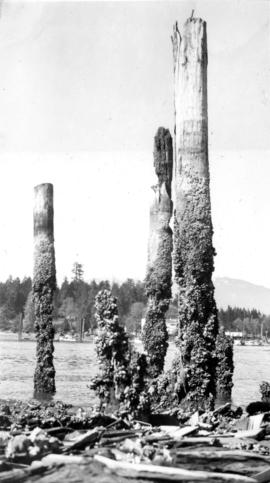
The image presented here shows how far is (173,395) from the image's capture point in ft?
39.6

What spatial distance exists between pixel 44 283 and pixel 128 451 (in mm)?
13185

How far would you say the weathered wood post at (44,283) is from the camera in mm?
19219

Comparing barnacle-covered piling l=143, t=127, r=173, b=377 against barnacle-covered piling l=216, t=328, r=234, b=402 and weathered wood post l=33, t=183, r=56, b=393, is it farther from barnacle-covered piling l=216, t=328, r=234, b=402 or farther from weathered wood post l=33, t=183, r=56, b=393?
weathered wood post l=33, t=183, r=56, b=393

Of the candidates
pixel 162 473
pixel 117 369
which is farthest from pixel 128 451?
pixel 117 369

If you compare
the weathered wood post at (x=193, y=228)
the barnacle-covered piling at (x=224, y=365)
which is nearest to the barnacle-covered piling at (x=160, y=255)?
the barnacle-covered piling at (x=224, y=365)

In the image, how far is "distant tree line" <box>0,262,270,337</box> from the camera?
11472 cm

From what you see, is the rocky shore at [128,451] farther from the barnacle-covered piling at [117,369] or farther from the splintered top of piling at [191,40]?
the splintered top of piling at [191,40]

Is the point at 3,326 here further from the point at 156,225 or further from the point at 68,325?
the point at 156,225

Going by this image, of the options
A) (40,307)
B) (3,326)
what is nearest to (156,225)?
(40,307)

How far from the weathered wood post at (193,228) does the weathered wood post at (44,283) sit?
25.6 feet

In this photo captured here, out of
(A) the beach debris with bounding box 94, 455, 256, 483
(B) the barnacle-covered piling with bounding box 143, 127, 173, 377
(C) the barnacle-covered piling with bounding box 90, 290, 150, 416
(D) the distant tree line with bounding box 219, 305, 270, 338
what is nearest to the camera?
(A) the beach debris with bounding box 94, 455, 256, 483

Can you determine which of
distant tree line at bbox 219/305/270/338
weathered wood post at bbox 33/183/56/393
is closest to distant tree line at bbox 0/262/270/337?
distant tree line at bbox 219/305/270/338

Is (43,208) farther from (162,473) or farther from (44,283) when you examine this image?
(162,473)

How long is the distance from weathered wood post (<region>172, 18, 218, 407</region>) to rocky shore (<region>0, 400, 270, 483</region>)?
6.99 ft
